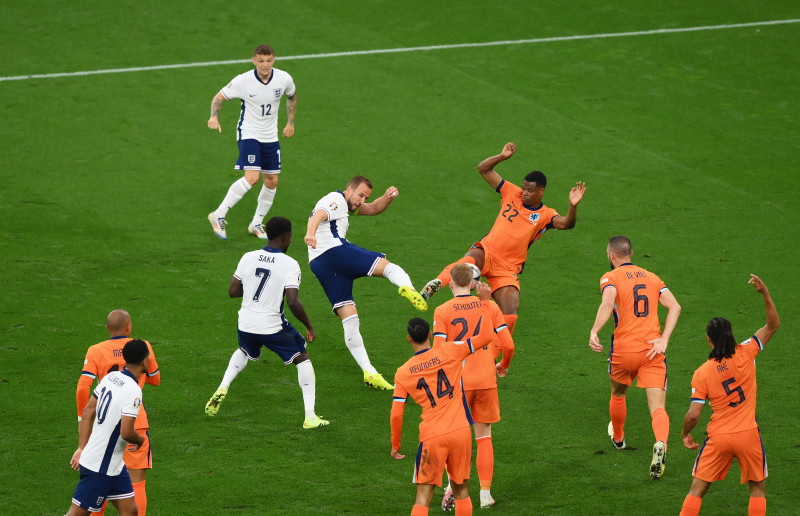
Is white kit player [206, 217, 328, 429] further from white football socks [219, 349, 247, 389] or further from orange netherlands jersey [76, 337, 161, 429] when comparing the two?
orange netherlands jersey [76, 337, 161, 429]

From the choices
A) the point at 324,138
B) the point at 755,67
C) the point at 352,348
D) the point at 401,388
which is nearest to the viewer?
the point at 401,388

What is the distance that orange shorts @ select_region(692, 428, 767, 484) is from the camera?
825 cm

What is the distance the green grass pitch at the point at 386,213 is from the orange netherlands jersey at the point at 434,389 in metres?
1.44

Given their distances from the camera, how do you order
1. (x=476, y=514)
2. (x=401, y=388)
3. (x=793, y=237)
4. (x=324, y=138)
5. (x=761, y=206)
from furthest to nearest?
(x=324, y=138) → (x=761, y=206) → (x=793, y=237) → (x=476, y=514) → (x=401, y=388)

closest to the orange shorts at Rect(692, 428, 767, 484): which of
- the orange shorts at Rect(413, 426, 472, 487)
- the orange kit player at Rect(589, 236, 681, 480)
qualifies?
the orange kit player at Rect(589, 236, 681, 480)

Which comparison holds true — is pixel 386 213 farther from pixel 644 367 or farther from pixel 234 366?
pixel 644 367

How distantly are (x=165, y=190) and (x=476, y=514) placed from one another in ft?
33.5

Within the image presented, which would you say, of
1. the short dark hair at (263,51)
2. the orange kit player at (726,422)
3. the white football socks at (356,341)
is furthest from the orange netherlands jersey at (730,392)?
the short dark hair at (263,51)

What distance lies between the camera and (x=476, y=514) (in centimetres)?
904

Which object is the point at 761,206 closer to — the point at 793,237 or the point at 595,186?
the point at 793,237

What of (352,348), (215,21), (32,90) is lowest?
(352,348)

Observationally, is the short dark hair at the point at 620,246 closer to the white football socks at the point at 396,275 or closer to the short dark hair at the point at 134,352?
the white football socks at the point at 396,275

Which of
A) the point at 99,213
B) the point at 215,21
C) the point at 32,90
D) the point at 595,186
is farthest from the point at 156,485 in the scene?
the point at 215,21

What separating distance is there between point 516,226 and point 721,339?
3828 millimetres
